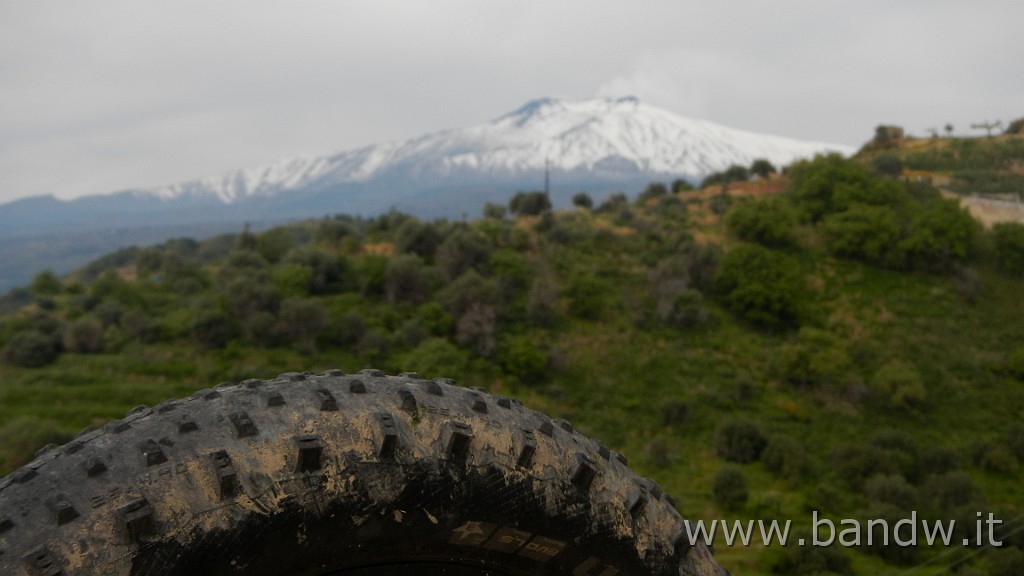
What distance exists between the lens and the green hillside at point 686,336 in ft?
61.2

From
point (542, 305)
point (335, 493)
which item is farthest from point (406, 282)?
point (335, 493)

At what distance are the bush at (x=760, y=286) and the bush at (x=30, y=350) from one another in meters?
26.9

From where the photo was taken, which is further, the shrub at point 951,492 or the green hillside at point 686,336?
the green hillside at point 686,336

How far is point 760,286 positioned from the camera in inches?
1142

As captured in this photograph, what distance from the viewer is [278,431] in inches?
83.6

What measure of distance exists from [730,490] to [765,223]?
2069 cm

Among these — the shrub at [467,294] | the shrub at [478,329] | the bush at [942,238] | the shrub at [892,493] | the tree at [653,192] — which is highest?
the tree at [653,192]

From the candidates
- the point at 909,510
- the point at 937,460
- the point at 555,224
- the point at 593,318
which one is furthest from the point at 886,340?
the point at 555,224

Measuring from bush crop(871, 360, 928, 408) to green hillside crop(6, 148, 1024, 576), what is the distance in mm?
77

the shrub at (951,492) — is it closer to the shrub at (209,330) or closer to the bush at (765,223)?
the bush at (765,223)

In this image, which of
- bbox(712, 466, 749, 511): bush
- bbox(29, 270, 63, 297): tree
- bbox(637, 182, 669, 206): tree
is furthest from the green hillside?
bbox(637, 182, 669, 206): tree

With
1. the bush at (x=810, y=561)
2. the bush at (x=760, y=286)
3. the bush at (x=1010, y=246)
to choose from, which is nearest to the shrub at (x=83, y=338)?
the bush at (x=810, y=561)

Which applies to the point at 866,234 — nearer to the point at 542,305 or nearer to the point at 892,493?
the point at 542,305

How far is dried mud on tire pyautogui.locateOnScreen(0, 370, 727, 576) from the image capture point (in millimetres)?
1799
